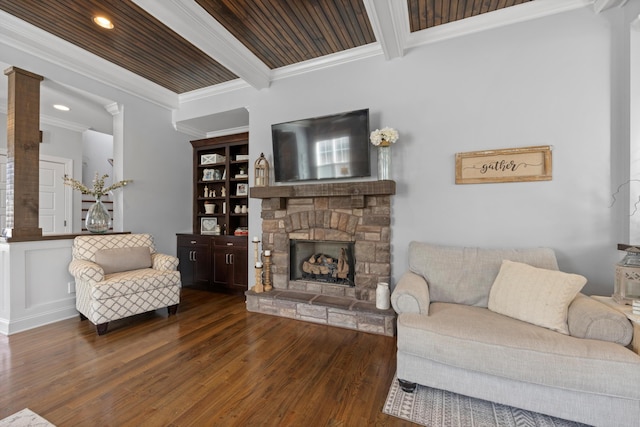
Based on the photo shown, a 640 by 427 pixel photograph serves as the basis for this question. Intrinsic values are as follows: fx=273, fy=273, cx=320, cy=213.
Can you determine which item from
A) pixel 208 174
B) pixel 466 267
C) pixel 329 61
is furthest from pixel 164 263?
pixel 466 267

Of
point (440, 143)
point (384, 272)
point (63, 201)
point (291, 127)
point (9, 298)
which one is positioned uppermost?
point (291, 127)

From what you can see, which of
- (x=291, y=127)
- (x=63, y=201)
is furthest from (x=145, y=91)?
(x=63, y=201)

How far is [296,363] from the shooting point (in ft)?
6.79

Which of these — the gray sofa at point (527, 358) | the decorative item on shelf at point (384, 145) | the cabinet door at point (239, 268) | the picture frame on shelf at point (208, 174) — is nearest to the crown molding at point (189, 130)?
the picture frame on shelf at point (208, 174)

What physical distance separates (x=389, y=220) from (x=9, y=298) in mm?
3685

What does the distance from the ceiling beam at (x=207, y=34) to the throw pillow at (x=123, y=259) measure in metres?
2.29

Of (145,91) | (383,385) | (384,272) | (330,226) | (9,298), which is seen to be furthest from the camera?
(145,91)

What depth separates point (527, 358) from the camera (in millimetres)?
A: 1468

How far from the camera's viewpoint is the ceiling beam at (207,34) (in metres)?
2.19

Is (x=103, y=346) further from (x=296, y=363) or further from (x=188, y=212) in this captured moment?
(x=188, y=212)

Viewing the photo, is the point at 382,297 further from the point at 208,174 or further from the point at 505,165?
the point at 208,174

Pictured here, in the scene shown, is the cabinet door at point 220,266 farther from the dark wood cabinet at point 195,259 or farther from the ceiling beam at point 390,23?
the ceiling beam at point 390,23

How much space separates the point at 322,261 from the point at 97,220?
273cm

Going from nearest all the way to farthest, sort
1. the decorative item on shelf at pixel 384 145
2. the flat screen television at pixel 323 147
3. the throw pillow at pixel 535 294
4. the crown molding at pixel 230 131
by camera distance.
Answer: the throw pillow at pixel 535 294 → the decorative item on shelf at pixel 384 145 → the flat screen television at pixel 323 147 → the crown molding at pixel 230 131
